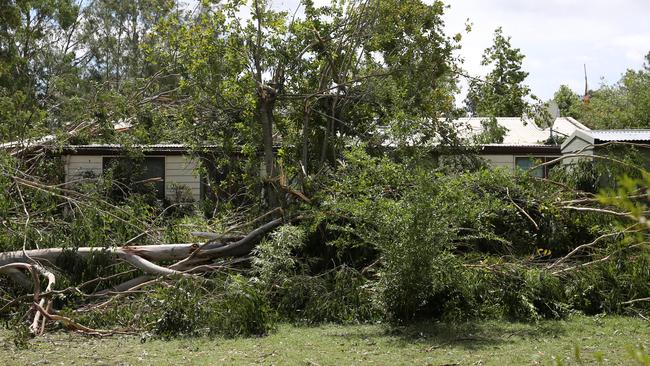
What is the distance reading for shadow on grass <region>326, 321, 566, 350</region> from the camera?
8094 millimetres

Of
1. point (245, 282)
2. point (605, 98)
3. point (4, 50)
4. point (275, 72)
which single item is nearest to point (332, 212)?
point (245, 282)

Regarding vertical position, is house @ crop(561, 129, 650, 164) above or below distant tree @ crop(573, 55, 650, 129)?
below

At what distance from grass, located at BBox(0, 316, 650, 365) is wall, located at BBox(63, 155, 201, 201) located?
915 centimetres

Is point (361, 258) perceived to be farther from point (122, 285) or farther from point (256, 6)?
point (256, 6)

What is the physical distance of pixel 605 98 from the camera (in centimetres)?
4384

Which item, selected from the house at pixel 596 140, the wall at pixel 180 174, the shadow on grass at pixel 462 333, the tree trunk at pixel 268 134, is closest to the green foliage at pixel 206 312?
the shadow on grass at pixel 462 333

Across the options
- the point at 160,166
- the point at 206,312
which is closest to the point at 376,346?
the point at 206,312

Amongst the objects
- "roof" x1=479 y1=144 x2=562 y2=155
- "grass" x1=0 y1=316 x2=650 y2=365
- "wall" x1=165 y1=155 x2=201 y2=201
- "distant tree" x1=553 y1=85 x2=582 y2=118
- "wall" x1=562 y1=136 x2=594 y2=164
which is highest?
"distant tree" x1=553 y1=85 x2=582 y2=118

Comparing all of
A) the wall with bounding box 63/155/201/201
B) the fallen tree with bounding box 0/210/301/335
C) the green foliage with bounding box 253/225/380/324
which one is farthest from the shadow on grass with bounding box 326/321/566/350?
the wall with bounding box 63/155/201/201

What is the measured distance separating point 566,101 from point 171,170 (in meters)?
28.3

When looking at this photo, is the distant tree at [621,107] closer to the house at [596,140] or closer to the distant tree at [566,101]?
the distant tree at [566,101]

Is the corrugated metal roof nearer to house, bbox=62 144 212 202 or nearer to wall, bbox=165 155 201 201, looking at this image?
house, bbox=62 144 212 202

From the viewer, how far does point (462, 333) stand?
28.1 ft

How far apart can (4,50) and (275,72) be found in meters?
12.1
